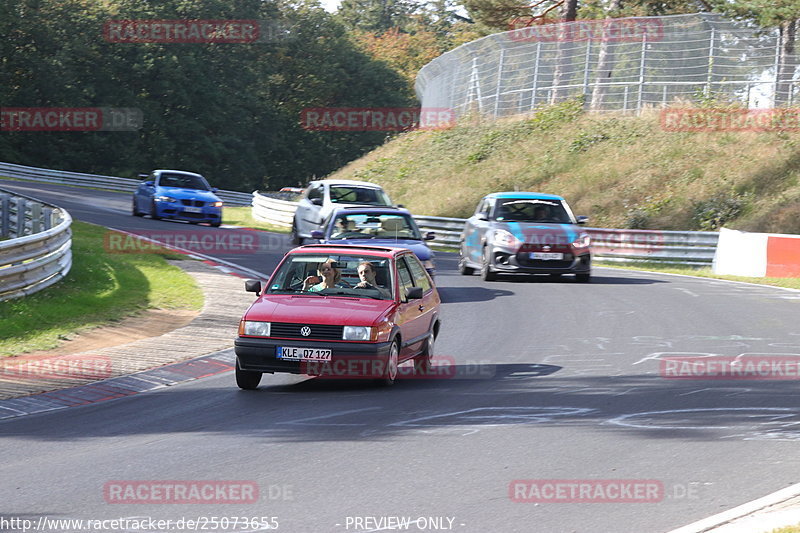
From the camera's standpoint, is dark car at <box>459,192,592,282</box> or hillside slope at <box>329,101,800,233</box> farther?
hillside slope at <box>329,101,800,233</box>

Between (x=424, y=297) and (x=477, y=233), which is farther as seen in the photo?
(x=477, y=233)

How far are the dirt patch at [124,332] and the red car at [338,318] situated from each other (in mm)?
2975

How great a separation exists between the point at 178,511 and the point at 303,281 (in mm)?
5197

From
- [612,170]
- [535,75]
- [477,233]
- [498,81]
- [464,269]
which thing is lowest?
[464,269]

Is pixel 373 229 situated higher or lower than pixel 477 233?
higher

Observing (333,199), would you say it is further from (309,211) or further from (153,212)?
(153,212)

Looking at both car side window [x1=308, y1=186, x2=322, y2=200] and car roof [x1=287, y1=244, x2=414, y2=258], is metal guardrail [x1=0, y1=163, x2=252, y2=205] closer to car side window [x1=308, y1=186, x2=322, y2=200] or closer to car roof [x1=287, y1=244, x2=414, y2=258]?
car side window [x1=308, y1=186, x2=322, y2=200]

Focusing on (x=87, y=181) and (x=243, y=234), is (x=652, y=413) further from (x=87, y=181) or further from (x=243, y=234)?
(x=87, y=181)

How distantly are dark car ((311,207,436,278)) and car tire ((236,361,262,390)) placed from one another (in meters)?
7.34

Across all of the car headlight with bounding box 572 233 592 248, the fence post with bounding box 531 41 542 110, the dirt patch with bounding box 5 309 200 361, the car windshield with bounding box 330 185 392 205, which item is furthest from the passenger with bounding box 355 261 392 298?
the fence post with bounding box 531 41 542 110

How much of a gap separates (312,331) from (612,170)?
31013 mm

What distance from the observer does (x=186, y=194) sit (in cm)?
3269

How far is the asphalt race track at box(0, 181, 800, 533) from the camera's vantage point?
663 centimetres

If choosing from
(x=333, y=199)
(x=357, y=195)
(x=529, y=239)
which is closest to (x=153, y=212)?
(x=333, y=199)
